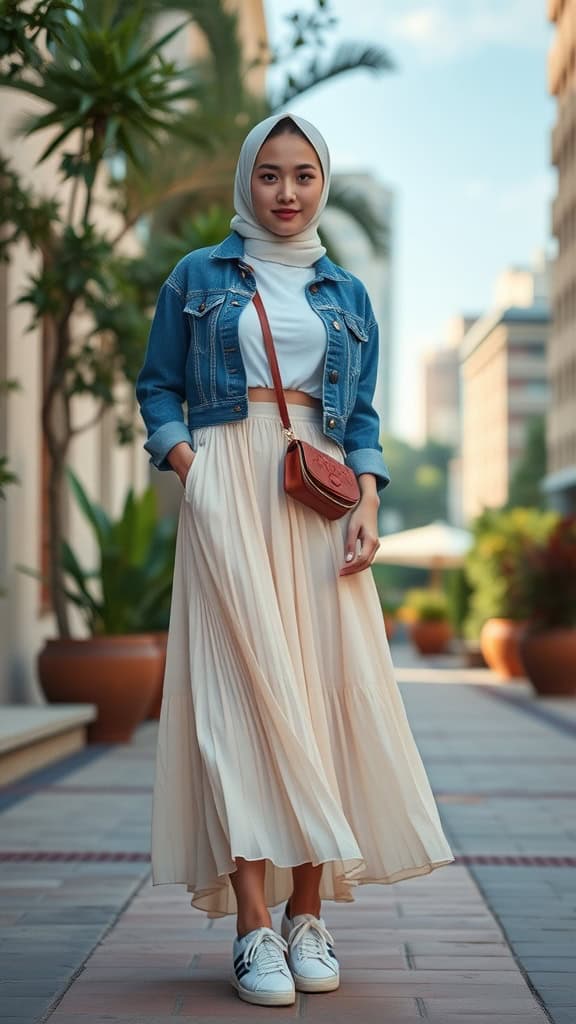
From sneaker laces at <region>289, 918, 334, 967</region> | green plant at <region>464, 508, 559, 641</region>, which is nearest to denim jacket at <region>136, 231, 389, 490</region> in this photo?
sneaker laces at <region>289, 918, 334, 967</region>

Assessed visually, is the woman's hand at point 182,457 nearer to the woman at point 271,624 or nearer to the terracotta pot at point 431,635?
the woman at point 271,624

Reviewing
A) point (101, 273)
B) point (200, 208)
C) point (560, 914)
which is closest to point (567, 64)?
point (200, 208)

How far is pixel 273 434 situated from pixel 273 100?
1098 cm

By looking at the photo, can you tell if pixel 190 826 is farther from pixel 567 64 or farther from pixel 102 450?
pixel 567 64

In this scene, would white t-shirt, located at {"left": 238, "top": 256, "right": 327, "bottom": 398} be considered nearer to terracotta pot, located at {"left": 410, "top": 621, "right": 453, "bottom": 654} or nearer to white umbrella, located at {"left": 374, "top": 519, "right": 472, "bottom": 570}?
terracotta pot, located at {"left": 410, "top": 621, "right": 453, "bottom": 654}

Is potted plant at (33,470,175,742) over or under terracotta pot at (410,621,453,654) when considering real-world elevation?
over

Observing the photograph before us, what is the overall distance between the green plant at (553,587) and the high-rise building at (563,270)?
26.9m

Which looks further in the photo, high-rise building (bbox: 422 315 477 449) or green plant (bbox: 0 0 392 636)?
high-rise building (bbox: 422 315 477 449)

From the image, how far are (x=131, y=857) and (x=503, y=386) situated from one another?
85462 millimetres

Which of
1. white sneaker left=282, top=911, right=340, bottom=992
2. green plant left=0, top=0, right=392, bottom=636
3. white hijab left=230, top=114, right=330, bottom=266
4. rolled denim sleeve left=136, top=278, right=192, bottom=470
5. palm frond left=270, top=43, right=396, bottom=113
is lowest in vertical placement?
white sneaker left=282, top=911, right=340, bottom=992

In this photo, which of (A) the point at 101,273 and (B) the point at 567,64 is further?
(B) the point at 567,64

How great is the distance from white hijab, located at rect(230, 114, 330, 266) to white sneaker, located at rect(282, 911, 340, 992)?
1467 mm

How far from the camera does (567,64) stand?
4091 cm

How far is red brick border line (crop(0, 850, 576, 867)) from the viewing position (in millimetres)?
5086
